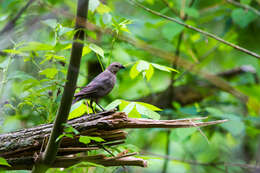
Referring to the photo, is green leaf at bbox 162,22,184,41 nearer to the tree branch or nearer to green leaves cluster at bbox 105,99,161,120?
green leaves cluster at bbox 105,99,161,120

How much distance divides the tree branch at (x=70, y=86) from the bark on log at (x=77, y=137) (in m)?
0.10

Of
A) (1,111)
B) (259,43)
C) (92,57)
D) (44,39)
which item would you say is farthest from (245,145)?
(1,111)

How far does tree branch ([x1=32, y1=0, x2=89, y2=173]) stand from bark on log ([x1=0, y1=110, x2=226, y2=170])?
98 mm

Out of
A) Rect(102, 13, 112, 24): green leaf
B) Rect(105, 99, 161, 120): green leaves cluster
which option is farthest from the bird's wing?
Rect(102, 13, 112, 24): green leaf

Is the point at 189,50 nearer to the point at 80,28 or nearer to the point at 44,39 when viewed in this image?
the point at 44,39

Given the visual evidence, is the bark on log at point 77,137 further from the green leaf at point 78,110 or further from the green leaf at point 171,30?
the green leaf at point 171,30

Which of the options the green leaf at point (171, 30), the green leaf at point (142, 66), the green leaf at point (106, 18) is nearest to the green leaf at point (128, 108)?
the green leaf at point (142, 66)

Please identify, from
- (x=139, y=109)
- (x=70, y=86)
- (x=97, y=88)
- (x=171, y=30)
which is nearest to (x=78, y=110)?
(x=97, y=88)

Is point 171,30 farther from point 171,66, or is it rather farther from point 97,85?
point 97,85

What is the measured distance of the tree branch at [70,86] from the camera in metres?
1.02

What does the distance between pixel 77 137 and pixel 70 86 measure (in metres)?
0.37

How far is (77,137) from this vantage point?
1347mm

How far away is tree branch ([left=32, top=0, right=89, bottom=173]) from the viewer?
40.0 inches

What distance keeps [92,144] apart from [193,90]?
9.69ft
